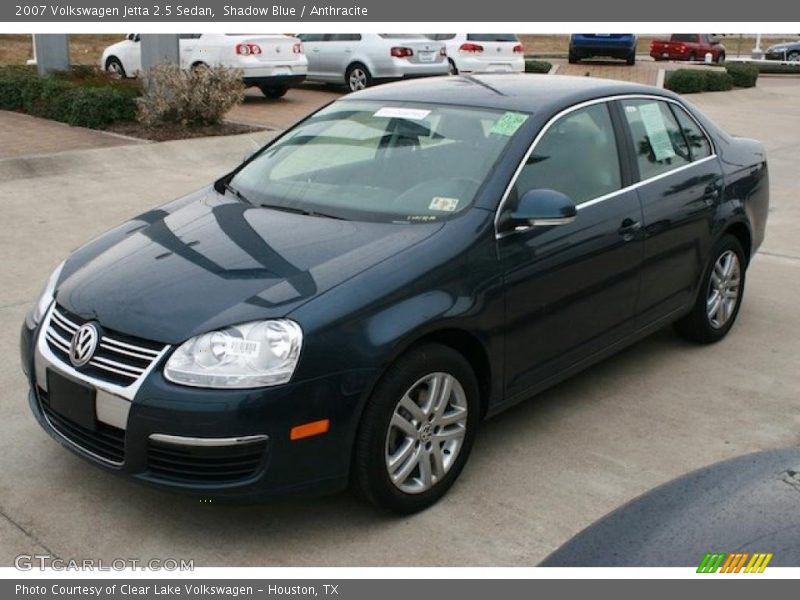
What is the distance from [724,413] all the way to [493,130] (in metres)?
1.81

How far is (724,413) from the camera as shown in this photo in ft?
15.9

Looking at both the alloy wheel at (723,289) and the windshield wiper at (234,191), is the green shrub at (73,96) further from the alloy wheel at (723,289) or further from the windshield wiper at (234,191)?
the alloy wheel at (723,289)

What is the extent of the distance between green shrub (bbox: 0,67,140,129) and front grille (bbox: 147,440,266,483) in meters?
10.1

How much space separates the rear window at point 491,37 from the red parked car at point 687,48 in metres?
19.1

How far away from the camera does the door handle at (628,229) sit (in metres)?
4.70

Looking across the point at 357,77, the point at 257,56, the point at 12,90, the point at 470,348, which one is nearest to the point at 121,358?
the point at 470,348

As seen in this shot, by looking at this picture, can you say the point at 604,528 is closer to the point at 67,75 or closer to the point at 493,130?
the point at 493,130

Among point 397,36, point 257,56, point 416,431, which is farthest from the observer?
point 397,36

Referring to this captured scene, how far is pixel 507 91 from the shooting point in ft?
15.8

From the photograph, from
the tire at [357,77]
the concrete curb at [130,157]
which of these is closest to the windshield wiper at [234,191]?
the concrete curb at [130,157]

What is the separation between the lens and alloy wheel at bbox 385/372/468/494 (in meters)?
3.68

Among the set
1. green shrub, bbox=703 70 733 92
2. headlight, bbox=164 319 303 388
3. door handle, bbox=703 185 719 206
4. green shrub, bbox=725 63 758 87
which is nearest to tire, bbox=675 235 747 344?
door handle, bbox=703 185 719 206

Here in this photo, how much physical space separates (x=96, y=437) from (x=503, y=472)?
1.67m

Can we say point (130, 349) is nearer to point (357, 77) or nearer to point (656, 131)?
point (656, 131)
